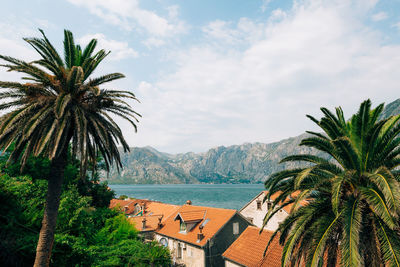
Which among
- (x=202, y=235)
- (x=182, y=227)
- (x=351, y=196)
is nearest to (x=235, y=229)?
(x=202, y=235)

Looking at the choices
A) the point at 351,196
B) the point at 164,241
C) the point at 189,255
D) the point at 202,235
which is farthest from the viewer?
the point at 164,241

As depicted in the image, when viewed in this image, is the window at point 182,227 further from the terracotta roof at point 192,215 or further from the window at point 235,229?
the window at point 235,229

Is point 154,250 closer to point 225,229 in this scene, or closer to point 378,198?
point 225,229

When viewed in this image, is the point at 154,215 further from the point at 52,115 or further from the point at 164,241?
the point at 52,115

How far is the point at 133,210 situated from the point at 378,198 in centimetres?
7314

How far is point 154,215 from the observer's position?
4797 centimetres

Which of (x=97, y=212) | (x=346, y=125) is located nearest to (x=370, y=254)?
(x=346, y=125)

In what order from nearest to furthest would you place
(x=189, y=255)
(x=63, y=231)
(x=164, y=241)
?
1. (x=63, y=231)
2. (x=189, y=255)
3. (x=164, y=241)

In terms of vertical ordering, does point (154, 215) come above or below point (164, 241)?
above

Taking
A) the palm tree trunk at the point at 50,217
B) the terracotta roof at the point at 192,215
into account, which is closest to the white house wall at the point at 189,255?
the terracotta roof at the point at 192,215

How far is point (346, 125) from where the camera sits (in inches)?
Result: 486

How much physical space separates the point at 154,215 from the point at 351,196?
140 feet

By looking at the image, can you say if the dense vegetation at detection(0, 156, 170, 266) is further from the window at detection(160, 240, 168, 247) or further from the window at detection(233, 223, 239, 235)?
the window at detection(160, 240, 168, 247)

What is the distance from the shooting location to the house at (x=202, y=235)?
29.5m
